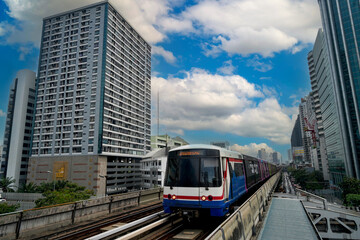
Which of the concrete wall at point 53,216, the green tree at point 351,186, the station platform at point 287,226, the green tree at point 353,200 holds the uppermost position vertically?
the concrete wall at point 53,216

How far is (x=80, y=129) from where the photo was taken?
72.8 metres

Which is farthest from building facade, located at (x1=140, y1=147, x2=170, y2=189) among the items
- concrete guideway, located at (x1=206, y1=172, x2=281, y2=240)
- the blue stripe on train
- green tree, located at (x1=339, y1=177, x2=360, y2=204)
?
concrete guideway, located at (x1=206, y1=172, x2=281, y2=240)

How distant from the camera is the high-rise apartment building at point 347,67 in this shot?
216 feet

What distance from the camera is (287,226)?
10.3 metres

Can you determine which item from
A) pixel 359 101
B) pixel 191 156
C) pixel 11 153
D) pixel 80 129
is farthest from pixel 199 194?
pixel 11 153

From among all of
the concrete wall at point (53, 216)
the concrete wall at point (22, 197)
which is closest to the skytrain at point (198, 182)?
the concrete wall at point (53, 216)

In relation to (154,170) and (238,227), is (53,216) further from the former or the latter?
(154,170)

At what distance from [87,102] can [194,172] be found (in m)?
70.6

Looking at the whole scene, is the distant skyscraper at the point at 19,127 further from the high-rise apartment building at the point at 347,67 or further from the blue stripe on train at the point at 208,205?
the high-rise apartment building at the point at 347,67

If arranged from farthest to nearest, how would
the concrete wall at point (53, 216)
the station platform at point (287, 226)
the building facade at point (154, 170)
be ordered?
the building facade at point (154, 170)
the concrete wall at point (53, 216)
the station platform at point (287, 226)

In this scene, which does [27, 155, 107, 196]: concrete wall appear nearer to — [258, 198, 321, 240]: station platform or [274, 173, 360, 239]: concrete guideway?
[274, 173, 360, 239]: concrete guideway

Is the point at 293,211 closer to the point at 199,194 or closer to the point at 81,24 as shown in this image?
the point at 199,194

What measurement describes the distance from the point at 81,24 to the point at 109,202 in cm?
8362

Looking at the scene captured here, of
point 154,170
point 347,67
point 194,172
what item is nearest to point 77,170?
point 154,170
